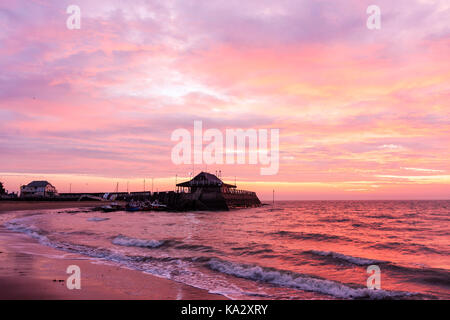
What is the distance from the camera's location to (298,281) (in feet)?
43.4

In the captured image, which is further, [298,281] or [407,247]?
[407,247]

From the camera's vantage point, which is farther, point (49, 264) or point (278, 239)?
point (278, 239)

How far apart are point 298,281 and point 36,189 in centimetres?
14117

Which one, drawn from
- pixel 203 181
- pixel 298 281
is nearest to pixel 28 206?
pixel 203 181

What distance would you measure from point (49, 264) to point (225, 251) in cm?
981

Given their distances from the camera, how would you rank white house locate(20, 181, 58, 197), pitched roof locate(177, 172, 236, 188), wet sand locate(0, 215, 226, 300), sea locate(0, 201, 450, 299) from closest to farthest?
wet sand locate(0, 215, 226, 300) → sea locate(0, 201, 450, 299) → pitched roof locate(177, 172, 236, 188) → white house locate(20, 181, 58, 197)

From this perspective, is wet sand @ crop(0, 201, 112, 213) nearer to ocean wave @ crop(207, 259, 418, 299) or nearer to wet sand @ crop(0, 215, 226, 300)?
wet sand @ crop(0, 215, 226, 300)

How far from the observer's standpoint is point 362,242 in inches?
1051

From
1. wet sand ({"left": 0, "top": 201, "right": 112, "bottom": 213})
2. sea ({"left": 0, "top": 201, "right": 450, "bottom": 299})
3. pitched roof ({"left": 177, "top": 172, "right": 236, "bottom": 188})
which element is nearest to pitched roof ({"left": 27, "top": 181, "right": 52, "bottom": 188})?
wet sand ({"left": 0, "top": 201, "right": 112, "bottom": 213})

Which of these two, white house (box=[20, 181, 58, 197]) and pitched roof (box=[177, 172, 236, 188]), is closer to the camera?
pitched roof (box=[177, 172, 236, 188])

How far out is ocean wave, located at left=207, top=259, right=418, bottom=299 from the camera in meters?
11.5

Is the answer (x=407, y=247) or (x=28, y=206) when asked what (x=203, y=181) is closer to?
(x=28, y=206)
